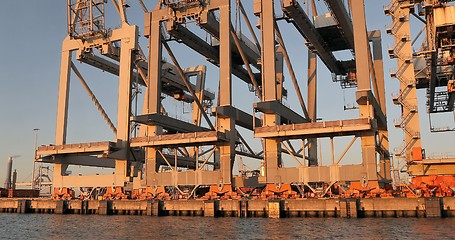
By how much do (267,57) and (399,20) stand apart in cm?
1425

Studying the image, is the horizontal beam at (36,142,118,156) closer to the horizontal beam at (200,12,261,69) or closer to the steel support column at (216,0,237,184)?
the steel support column at (216,0,237,184)

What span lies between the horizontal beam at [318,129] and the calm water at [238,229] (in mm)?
6529

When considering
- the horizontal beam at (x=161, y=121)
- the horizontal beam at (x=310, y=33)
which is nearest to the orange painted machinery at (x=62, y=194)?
the horizontal beam at (x=161, y=121)

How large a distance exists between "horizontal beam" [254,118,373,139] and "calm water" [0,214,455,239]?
21.4 feet

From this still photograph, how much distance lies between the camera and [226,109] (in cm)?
3947

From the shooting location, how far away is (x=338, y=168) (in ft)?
114

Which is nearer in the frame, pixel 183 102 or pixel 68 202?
pixel 68 202

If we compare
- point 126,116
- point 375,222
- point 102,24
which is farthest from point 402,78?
point 102,24

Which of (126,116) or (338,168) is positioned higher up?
(126,116)

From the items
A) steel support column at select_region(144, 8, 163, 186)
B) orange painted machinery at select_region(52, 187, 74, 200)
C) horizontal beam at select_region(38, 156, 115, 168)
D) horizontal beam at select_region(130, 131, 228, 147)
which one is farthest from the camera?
horizontal beam at select_region(38, 156, 115, 168)

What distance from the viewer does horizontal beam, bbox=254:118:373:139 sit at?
33.2 metres

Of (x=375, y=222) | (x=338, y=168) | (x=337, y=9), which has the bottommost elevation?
(x=375, y=222)

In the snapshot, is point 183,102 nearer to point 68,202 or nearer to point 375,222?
point 68,202

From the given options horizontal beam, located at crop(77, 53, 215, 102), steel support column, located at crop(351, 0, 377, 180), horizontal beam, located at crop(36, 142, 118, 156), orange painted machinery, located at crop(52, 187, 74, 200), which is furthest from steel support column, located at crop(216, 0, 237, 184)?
Result: orange painted machinery, located at crop(52, 187, 74, 200)
